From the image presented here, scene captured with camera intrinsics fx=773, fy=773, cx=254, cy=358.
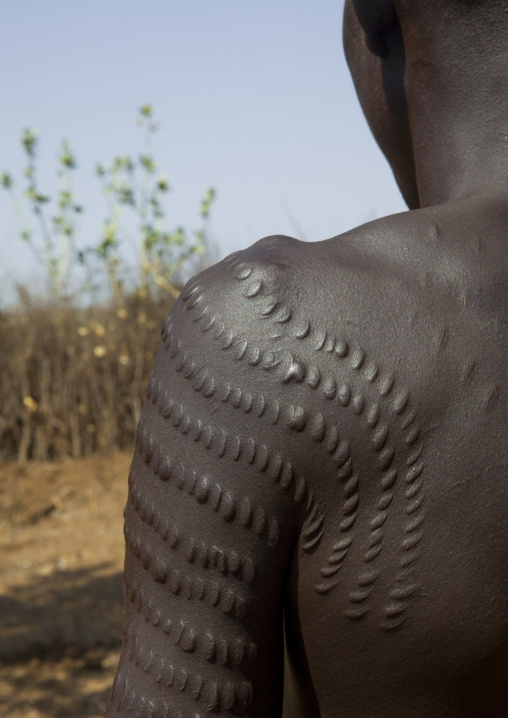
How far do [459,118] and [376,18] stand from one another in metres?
0.21

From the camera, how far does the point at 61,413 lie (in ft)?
27.0

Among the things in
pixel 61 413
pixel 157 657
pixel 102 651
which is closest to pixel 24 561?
pixel 102 651

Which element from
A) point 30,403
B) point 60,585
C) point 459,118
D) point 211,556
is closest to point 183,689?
point 211,556

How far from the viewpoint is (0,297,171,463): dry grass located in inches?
320

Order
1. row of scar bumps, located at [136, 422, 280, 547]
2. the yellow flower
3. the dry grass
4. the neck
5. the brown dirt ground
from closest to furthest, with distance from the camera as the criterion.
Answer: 1. row of scar bumps, located at [136, 422, 280, 547]
2. the neck
3. the brown dirt ground
4. the yellow flower
5. the dry grass

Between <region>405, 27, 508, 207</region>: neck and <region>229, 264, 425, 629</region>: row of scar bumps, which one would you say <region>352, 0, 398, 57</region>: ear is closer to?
<region>405, 27, 508, 207</region>: neck

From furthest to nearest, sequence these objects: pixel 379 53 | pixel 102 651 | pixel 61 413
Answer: pixel 61 413, pixel 102 651, pixel 379 53

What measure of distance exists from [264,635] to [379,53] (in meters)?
0.91

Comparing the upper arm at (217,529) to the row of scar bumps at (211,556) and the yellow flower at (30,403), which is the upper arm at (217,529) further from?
the yellow flower at (30,403)

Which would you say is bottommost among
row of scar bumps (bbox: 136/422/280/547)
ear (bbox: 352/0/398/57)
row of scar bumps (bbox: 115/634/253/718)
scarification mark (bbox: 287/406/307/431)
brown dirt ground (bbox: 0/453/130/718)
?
brown dirt ground (bbox: 0/453/130/718)

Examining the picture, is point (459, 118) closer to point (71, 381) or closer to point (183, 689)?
point (183, 689)

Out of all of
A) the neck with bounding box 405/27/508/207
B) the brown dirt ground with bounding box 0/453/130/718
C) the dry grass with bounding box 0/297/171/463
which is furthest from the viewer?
the dry grass with bounding box 0/297/171/463

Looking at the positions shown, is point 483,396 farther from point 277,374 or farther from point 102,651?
point 102,651

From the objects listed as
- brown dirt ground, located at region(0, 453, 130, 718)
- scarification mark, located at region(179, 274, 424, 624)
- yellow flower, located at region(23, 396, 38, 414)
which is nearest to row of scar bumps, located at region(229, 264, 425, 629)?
scarification mark, located at region(179, 274, 424, 624)
